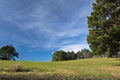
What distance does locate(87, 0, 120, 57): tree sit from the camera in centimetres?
3747

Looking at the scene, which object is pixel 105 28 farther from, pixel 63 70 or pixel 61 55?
pixel 61 55

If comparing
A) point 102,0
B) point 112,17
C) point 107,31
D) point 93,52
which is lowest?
point 93,52

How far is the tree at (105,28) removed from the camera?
1475 inches

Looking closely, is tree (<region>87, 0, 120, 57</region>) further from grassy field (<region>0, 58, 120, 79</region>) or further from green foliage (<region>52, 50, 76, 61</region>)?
green foliage (<region>52, 50, 76, 61</region>)

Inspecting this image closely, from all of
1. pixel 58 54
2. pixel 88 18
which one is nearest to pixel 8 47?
pixel 58 54

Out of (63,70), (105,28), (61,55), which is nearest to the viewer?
(63,70)

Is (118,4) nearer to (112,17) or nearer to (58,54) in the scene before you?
(112,17)

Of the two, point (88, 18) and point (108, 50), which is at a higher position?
point (88, 18)

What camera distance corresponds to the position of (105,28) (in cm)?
3838

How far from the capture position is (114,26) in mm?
38312

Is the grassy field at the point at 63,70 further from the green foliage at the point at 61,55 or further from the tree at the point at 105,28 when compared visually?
the green foliage at the point at 61,55

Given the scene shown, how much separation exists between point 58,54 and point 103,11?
331ft

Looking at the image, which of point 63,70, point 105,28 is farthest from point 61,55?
point 63,70

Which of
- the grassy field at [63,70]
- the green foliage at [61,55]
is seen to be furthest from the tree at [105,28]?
the green foliage at [61,55]
